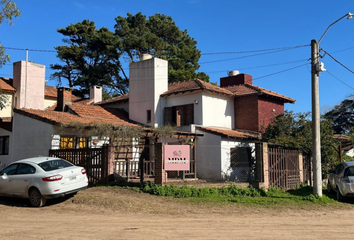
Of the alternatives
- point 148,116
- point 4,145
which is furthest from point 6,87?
point 148,116

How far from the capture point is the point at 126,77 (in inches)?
1613

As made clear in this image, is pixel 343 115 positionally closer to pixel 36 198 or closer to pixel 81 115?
pixel 81 115

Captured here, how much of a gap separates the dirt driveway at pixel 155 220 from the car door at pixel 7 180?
448mm

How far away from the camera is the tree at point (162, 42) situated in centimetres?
3641

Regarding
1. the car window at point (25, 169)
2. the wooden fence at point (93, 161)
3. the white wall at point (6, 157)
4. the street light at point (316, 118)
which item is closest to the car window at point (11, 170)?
the car window at point (25, 169)

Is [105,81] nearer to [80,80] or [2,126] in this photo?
[80,80]

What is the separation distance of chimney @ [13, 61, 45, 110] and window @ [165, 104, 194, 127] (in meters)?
11.9

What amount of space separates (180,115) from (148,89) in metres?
3.06

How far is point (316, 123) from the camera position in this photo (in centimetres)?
1280

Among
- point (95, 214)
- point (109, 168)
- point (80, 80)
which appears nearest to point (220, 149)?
point (109, 168)

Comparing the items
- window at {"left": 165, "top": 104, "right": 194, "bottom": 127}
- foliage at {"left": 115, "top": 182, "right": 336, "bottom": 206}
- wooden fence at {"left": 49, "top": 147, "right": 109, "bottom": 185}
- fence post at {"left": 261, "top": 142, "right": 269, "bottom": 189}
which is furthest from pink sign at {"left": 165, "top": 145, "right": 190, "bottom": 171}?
window at {"left": 165, "top": 104, "right": 194, "bottom": 127}

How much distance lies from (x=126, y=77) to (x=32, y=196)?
1213 inches

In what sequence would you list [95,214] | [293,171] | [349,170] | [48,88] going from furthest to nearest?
[48,88], [293,171], [349,170], [95,214]

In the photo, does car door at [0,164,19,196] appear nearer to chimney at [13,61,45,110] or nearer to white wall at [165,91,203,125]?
white wall at [165,91,203,125]
